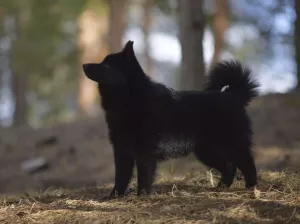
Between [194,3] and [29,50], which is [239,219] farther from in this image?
[29,50]

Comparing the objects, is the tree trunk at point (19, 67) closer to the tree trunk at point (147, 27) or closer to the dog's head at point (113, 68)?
the tree trunk at point (147, 27)

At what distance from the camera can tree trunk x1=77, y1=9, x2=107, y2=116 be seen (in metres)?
19.7

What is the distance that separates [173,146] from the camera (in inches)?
201

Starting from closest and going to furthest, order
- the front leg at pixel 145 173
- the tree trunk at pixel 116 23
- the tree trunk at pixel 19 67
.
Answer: the front leg at pixel 145 173
the tree trunk at pixel 116 23
the tree trunk at pixel 19 67

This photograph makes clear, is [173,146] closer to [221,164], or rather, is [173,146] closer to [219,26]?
[221,164]

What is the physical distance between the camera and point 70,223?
387 cm

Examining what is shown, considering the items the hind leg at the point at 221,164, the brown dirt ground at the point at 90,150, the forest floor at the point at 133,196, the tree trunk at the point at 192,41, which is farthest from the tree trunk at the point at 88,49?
the hind leg at the point at 221,164

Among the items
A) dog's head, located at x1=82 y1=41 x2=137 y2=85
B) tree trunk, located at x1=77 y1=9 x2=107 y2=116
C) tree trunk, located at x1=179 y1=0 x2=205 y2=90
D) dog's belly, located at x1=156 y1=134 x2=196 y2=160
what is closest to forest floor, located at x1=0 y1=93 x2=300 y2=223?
dog's belly, located at x1=156 y1=134 x2=196 y2=160

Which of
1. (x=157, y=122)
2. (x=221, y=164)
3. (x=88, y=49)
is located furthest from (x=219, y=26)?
(x=157, y=122)

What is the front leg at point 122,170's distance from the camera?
5.19 meters

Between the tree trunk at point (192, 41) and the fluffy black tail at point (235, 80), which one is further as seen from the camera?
the tree trunk at point (192, 41)

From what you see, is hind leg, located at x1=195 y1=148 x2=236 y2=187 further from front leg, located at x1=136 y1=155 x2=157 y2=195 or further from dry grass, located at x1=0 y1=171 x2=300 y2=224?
front leg, located at x1=136 y1=155 x2=157 y2=195

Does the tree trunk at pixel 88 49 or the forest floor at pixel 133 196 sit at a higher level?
the tree trunk at pixel 88 49

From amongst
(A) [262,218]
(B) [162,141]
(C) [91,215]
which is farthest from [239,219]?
(B) [162,141]
